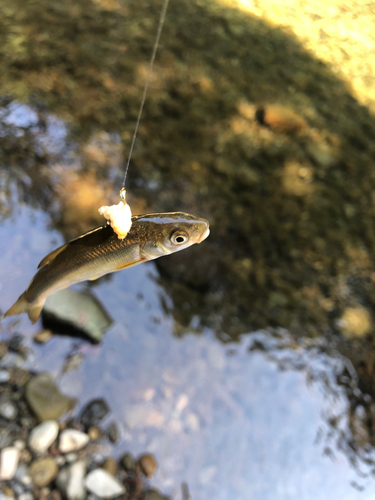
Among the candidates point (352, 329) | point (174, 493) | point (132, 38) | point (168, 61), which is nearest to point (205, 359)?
point (174, 493)

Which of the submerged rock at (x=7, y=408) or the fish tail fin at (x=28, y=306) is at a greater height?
the fish tail fin at (x=28, y=306)

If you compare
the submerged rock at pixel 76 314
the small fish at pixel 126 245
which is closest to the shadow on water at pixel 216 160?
the submerged rock at pixel 76 314

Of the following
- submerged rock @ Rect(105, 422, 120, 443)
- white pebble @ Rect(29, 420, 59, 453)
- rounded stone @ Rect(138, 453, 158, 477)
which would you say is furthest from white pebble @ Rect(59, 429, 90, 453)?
rounded stone @ Rect(138, 453, 158, 477)

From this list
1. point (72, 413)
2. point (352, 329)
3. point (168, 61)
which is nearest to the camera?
point (72, 413)

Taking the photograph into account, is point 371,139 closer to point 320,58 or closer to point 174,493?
point 320,58

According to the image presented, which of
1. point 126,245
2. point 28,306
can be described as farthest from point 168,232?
point 28,306

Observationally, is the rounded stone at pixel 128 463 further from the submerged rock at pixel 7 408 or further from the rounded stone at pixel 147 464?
the submerged rock at pixel 7 408

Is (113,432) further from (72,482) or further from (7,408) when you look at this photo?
(7,408)
